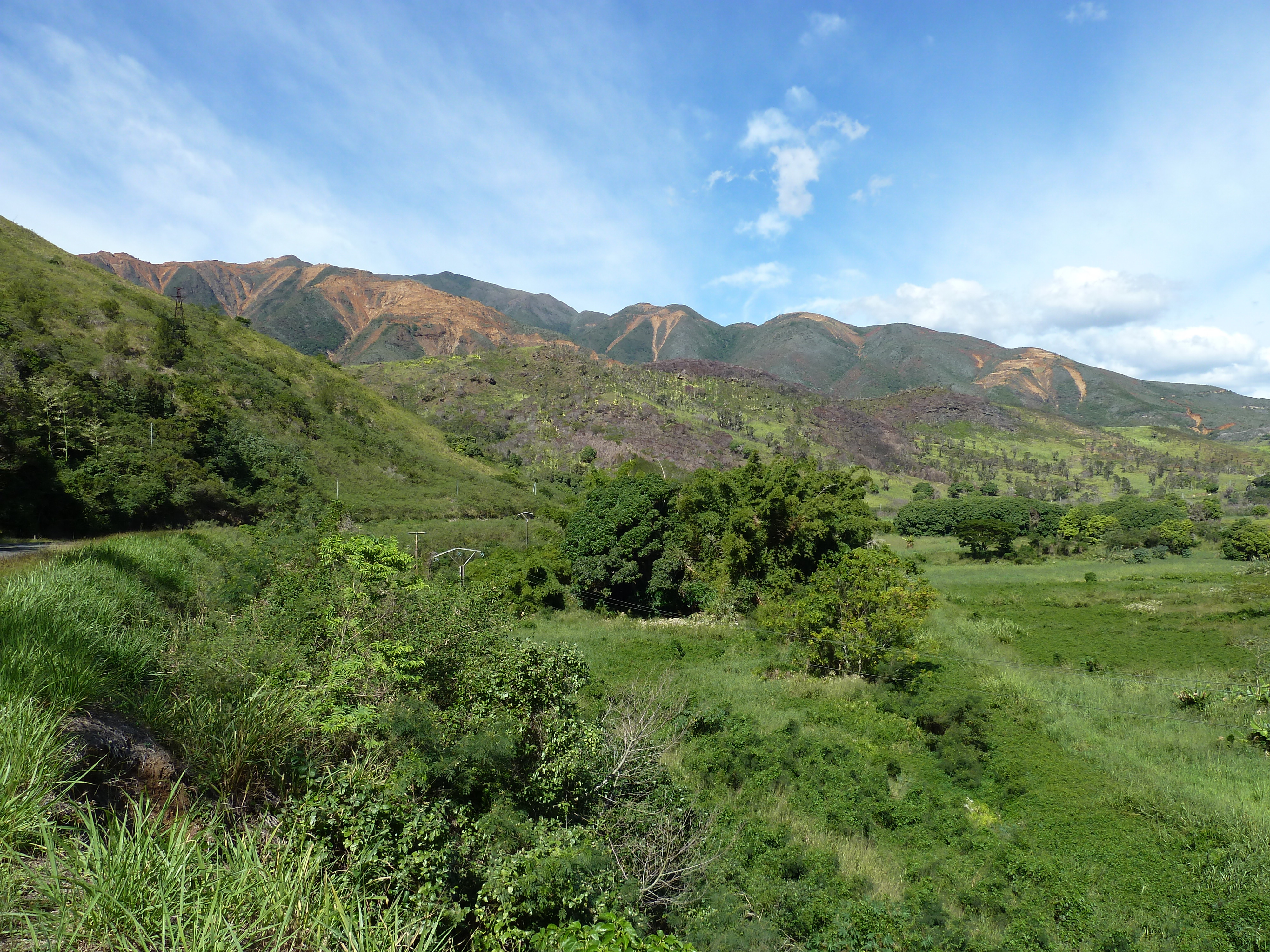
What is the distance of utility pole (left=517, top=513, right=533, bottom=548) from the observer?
45.8 m

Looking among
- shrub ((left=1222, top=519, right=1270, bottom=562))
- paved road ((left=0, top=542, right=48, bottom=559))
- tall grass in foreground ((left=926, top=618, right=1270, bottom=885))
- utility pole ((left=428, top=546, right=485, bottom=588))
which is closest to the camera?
paved road ((left=0, top=542, right=48, bottom=559))

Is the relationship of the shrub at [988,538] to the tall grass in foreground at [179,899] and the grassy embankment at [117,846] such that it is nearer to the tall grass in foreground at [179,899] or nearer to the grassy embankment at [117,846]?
the grassy embankment at [117,846]

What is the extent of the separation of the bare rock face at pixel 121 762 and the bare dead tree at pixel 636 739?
22.0ft

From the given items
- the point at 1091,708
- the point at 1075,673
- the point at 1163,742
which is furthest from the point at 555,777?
the point at 1075,673

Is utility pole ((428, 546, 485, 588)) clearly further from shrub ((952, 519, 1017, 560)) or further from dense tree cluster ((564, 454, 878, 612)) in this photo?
shrub ((952, 519, 1017, 560))

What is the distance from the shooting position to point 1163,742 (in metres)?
16.9

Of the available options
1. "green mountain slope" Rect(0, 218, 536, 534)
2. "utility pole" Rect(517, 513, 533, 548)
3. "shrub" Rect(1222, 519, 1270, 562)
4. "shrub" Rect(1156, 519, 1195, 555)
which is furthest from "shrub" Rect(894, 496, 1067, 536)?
"green mountain slope" Rect(0, 218, 536, 534)

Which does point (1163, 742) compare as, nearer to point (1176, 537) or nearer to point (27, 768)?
point (27, 768)

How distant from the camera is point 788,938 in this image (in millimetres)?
9297

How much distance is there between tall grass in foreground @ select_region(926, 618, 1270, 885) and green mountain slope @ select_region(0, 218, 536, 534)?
3868cm

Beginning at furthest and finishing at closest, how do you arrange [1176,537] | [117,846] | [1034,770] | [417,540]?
1. [1176,537]
2. [417,540]
3. [1034,770]
4. [117,846]

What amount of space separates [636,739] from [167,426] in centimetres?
4125

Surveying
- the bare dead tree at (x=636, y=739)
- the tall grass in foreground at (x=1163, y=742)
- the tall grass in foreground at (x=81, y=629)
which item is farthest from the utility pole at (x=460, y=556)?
the tall grass in foreground at (x=1163, y=742)

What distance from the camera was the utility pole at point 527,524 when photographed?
150 ft
